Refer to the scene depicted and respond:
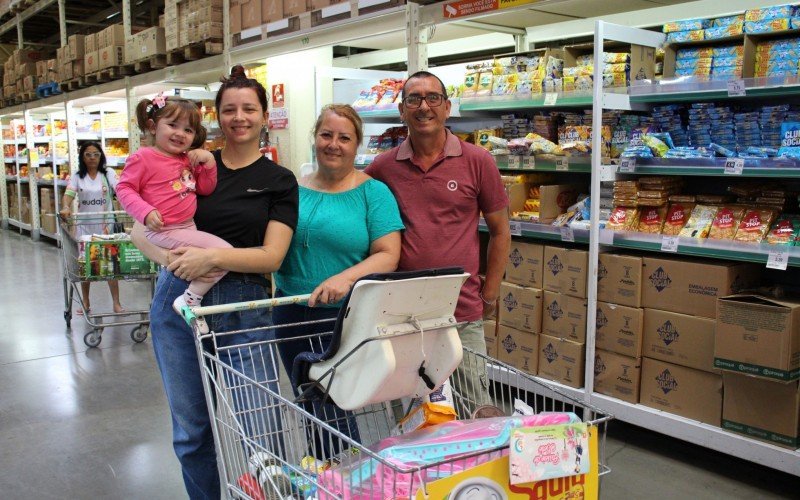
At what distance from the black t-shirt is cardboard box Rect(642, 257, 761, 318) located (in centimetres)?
201

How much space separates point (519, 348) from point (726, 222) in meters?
1.31

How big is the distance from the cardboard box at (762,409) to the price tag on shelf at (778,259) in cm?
49

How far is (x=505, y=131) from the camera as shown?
14.2 ft

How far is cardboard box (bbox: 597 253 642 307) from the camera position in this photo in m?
3.45

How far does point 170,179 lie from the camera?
7.22 feet

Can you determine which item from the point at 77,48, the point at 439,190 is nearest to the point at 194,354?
the point at 439,190

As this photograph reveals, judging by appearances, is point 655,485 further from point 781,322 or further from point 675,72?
point 675,72

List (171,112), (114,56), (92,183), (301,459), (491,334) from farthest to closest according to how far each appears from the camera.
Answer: (114,56)
(92,183)
(491,334)
(171,112)
(301,459)

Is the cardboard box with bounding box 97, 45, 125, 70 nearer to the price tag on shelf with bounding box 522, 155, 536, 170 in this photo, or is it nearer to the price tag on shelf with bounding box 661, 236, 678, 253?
the price tag on shelf with bounding box 522, 155, 536, 170

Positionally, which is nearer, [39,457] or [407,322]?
[407,322]

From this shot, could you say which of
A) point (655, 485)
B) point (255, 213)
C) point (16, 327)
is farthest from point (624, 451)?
point (16, 327)

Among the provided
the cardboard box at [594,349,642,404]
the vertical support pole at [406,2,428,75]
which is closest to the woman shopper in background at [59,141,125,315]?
the vertical support pole at [406,2,428,75]

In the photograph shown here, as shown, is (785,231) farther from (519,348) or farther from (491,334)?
(491,334)

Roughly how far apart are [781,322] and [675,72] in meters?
1.41
